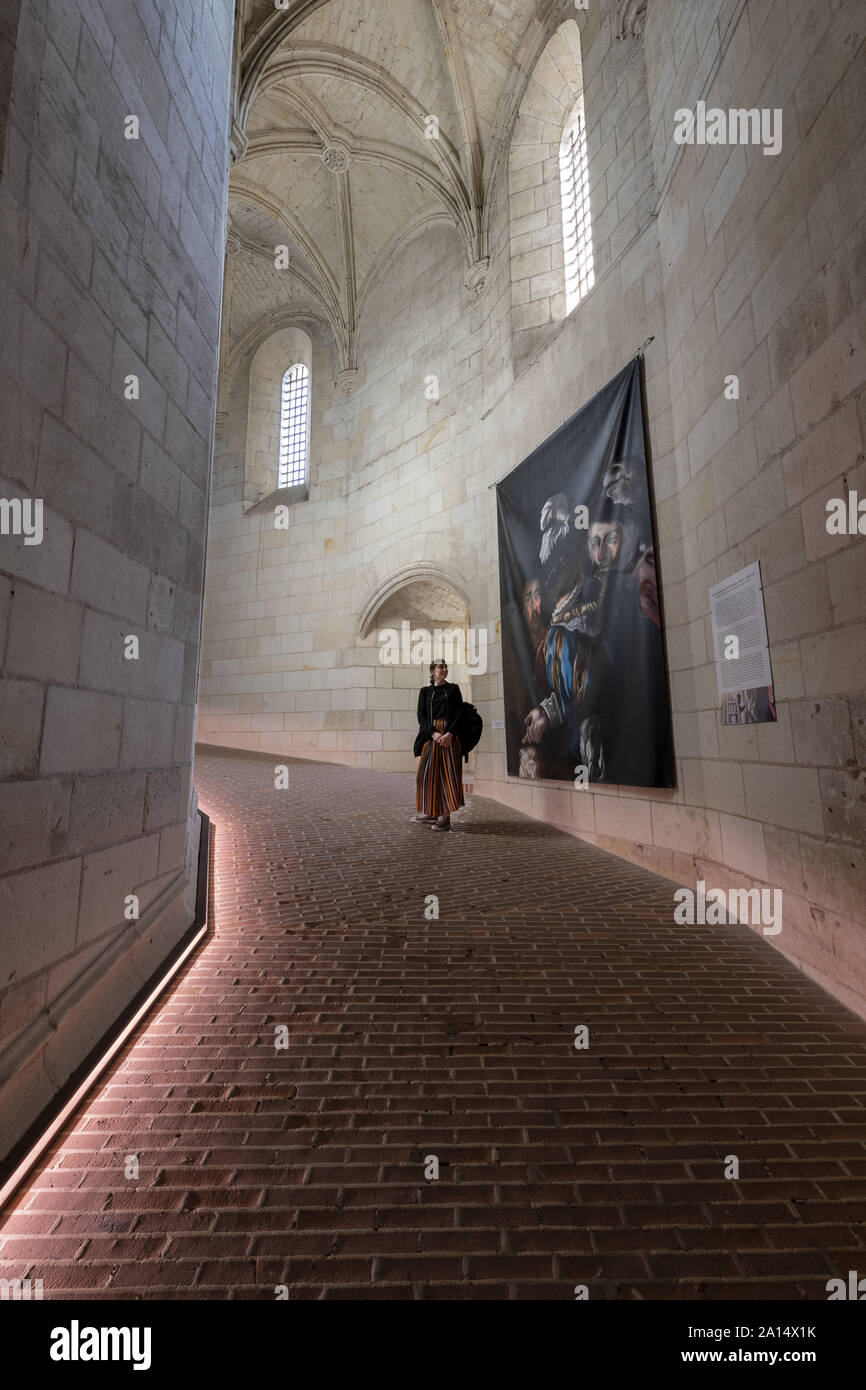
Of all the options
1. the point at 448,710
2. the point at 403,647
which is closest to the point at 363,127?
the point at 403,647

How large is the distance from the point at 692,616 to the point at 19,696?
3.82 m

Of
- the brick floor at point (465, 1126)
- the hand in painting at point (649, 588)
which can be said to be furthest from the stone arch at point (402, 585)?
the brick floor at point (465, 1126)

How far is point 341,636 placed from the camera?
10.8 meters

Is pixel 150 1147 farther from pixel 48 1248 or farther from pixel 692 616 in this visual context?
pixel 692 616

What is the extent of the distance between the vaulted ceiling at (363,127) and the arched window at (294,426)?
1.41 meters

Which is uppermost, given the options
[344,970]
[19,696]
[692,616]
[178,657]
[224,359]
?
[224,359]

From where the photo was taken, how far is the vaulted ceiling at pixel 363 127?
770 centimetres

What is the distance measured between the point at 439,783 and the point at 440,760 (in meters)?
0.21

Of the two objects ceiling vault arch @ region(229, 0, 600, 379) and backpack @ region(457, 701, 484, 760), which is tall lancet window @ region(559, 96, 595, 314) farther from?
backpack @ region(457, 701, 484, 760)

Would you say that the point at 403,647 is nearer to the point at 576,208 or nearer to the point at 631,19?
the point at 576,208

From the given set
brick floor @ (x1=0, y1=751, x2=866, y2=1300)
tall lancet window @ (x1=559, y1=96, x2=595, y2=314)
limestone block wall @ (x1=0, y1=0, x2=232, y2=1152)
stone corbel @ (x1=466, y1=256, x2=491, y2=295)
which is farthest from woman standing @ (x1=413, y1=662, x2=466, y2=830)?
stone corbel @ (x1=466, y1=256, x2=491, y2=295)

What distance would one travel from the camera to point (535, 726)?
247 inches

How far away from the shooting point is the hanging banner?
460 cm
